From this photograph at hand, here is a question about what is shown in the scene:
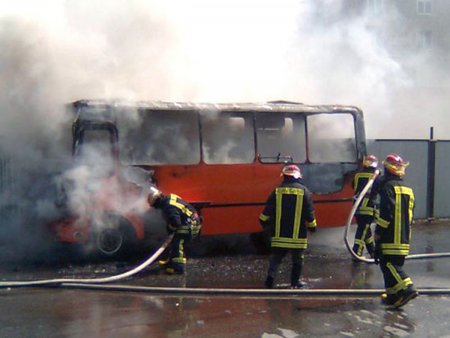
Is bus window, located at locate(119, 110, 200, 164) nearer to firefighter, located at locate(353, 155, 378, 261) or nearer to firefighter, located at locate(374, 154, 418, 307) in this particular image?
firefighter, located at locate(353, 155, 378, 261)

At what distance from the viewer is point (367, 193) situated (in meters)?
9.51

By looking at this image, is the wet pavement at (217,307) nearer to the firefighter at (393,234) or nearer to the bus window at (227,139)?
the firefighter at (393,234)

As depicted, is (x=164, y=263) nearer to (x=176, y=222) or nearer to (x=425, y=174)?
(x=176, y=222)

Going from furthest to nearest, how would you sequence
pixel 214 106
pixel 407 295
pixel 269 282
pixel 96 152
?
1. pixel 214 106
2. pixel 96 152
3. pixel 269 282
4. pixel 407 295

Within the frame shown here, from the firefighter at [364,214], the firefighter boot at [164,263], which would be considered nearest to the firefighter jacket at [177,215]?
the firefighter boot at [164,263]

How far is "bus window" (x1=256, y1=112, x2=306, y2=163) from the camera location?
10.2 m

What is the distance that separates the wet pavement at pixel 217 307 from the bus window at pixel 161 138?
5.20 ft

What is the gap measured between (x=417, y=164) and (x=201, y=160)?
6.61m

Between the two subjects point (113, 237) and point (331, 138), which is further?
point (331, 138)

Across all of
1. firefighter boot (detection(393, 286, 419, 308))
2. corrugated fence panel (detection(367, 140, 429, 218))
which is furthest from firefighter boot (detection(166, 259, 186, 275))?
corrugated fence panel (detection(367, 140, 429, 218))

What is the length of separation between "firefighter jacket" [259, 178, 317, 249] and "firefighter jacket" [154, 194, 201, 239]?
4.53 feet

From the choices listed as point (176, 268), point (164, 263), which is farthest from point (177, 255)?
point (164, 263)

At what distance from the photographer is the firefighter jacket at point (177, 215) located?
27.3 feet

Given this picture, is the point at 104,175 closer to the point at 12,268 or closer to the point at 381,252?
the point at 12,268
